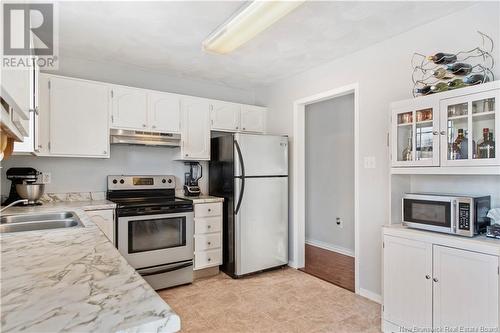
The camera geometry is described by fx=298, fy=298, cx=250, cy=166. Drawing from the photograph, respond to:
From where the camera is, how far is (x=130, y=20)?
2.46 m

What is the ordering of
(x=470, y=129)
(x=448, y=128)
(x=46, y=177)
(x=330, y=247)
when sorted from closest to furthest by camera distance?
(x=470, y=129) → (x=448, y=128) → (x=46, y=177) → (x=330, y=247)

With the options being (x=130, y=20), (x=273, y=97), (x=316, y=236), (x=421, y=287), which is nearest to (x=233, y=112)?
(x=273, y=97)

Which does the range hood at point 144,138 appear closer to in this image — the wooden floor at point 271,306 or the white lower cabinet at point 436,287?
the wooden floor at point 271,306

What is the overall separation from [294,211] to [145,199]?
1.85m

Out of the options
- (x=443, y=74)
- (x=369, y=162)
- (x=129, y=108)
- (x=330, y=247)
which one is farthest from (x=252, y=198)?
(x=443, y=74)

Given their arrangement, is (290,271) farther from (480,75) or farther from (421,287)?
(480,75)

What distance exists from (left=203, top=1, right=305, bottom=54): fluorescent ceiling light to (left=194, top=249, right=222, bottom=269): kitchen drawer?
2.23m

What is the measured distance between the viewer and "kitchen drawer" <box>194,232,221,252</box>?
11.3 ft

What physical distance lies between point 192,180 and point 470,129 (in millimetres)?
3022

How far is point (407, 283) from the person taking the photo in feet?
7.04

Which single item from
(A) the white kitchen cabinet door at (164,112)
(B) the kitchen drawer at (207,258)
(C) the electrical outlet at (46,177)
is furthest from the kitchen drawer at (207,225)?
(C) the electrical outlet at (46,177)

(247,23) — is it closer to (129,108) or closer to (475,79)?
(475,79)

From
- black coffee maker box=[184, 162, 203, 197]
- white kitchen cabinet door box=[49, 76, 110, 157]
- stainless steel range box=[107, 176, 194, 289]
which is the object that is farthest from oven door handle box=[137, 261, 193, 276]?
white kitchen cabinet door box=[49, 76, 110, 157]

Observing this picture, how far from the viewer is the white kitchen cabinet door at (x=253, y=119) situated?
165 inches
